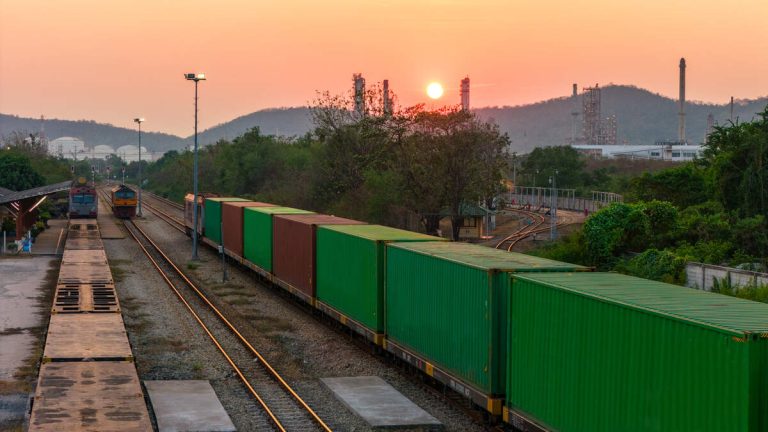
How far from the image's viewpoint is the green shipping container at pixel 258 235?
38.5 m

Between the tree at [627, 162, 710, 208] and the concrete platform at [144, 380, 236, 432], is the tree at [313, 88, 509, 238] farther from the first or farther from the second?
the concrete platform at [144, 380, 236, 432]

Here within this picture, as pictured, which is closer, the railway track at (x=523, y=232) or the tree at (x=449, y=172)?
the railway track at (x=523, y=232)

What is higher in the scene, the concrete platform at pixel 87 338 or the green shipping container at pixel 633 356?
the green shipping container at pixel 633 356

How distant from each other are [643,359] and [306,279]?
67.6 ft

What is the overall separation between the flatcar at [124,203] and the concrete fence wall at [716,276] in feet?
204

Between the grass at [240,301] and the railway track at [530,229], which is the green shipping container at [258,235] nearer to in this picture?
the grass at [240,301]

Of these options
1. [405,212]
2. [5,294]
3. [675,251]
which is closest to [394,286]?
[5,294]

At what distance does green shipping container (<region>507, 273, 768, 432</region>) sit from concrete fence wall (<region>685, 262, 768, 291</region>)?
19.4 m

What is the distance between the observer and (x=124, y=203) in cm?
8881

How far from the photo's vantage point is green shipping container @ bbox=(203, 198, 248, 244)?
52844mm

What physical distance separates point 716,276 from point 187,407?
23692 millimetres

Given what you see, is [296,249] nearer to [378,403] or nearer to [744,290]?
[378,403]

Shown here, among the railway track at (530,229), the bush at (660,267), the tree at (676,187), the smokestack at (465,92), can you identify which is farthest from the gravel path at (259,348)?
the smokestack at (465,92)

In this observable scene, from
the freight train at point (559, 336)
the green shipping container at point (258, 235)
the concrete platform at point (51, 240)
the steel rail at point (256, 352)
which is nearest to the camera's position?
the freight train at point (559, 336)
